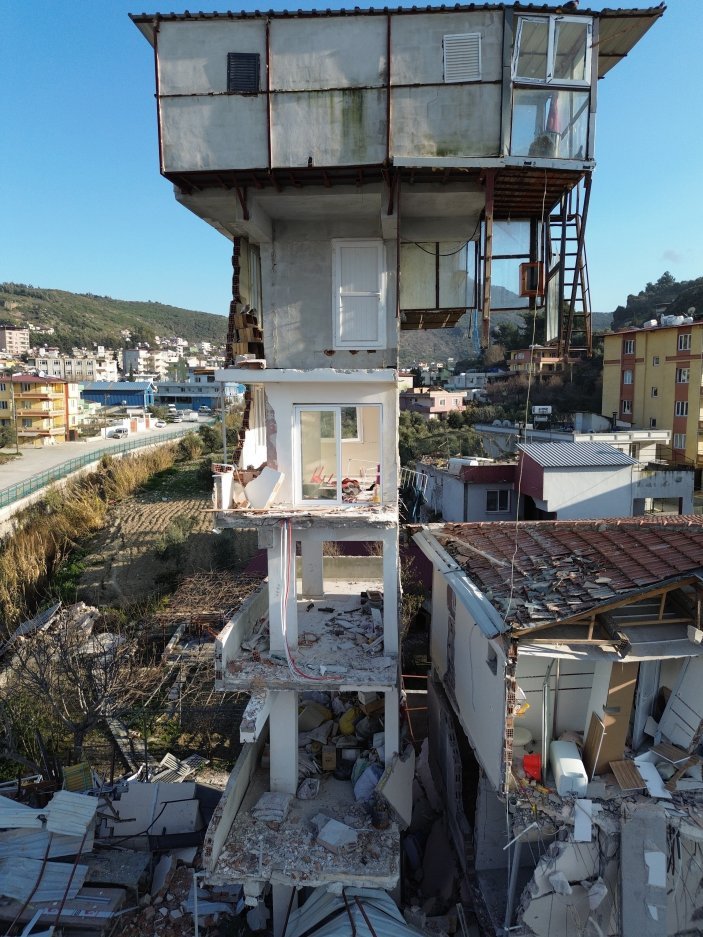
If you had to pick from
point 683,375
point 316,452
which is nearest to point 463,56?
point 316,452

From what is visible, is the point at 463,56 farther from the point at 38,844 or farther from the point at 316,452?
the point at 38,844

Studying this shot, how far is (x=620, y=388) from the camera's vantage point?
45.7 metres

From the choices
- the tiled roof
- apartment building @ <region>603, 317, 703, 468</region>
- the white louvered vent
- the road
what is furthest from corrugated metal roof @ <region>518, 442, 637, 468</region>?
the road

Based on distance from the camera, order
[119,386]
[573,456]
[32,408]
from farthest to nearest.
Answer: [119,386] → [32,408] → [573,456]

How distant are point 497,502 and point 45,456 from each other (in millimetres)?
46915

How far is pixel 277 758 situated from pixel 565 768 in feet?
15.8

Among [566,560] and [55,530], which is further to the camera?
[55,530]

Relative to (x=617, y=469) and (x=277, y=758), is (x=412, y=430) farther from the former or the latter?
(x=277, y=758)

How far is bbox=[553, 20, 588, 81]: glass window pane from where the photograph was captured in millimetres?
8133

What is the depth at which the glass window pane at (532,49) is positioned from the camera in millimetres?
8180

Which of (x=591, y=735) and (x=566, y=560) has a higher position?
(x=566, y=560)

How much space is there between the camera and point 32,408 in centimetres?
6594

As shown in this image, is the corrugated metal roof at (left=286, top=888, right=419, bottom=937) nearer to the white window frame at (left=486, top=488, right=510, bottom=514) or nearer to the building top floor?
the building top floor

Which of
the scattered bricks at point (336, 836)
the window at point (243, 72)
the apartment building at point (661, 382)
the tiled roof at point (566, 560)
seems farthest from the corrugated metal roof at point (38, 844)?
the apartment building at point (661, 382)
